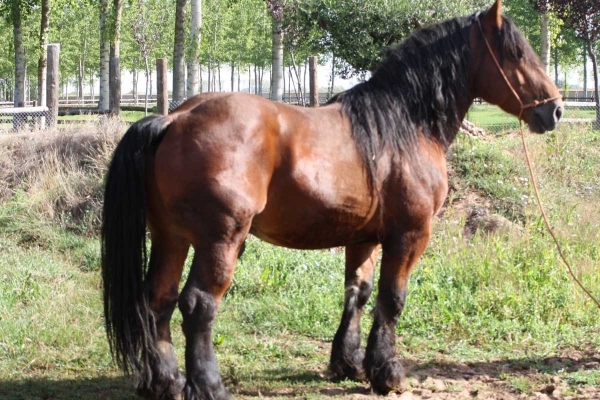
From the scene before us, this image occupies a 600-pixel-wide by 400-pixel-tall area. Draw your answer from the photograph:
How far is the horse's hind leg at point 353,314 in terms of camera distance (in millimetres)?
4492

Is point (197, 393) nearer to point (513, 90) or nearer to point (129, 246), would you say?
point (129, 246)

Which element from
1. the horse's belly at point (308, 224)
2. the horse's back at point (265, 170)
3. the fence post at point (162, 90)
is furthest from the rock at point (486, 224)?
the fence post at point (162, 90)

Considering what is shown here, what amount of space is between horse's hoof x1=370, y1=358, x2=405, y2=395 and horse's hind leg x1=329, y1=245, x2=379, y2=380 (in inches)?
11.9

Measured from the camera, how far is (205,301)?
11.3 ft

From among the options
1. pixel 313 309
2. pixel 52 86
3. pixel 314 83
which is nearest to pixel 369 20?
pixel 314 83

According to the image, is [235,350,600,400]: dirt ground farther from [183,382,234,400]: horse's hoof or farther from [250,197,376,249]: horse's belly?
[250,197,376,249]: horse's belly

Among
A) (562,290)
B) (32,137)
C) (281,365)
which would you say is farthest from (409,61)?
(32,137)

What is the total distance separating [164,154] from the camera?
11.3 feet

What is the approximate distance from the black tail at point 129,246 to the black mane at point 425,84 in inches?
53.2

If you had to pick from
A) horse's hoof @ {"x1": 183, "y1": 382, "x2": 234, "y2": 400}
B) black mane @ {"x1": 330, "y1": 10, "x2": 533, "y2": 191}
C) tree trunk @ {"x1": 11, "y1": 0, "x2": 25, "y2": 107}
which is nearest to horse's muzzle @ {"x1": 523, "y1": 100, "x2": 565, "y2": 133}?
black mane @ {"x1": 330, "y1": 10, "x2": 533, "y2": 191}

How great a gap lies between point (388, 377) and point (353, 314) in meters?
0.58

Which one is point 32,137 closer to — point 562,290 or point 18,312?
point 18,312

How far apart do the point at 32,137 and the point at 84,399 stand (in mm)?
8069

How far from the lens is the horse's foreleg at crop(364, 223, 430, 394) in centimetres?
409
